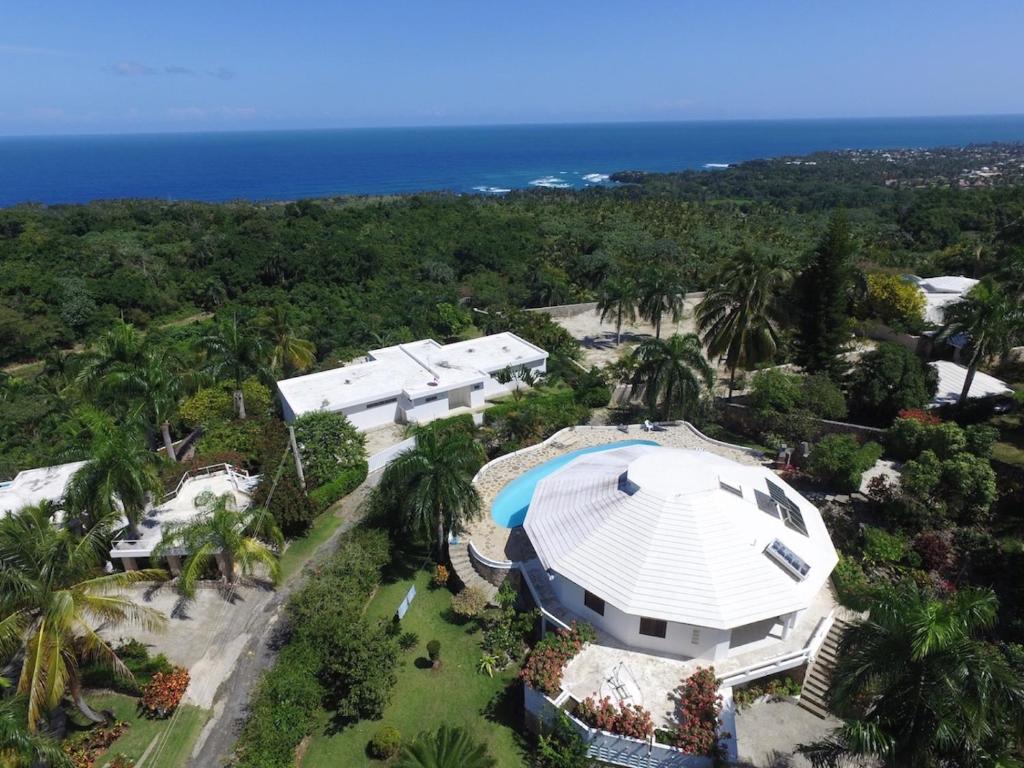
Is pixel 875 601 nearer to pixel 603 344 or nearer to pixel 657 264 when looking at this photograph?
pixel 603 344

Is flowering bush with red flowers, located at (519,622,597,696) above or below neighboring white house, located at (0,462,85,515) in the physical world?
below

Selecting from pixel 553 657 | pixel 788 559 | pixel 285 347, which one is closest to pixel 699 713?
pixel 553 657

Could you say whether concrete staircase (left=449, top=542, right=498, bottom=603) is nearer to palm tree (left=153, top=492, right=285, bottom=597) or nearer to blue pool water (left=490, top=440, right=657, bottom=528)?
blue pool water (left=490, top=440, right=657, bottom=528)

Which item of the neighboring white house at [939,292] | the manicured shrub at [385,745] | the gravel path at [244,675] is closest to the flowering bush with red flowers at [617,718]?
the manicured shrub at [385,745]

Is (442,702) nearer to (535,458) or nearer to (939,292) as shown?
(535,458)

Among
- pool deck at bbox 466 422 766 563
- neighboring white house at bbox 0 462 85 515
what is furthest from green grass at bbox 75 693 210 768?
pool deck at bbox 466 422 766 563

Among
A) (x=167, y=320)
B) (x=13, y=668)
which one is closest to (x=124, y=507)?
(x=13, y=668)
